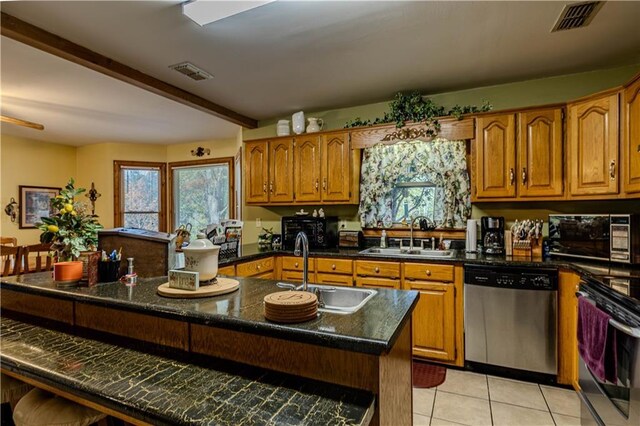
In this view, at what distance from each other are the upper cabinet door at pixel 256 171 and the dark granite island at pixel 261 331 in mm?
2377

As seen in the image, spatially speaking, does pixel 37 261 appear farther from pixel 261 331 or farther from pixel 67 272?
pixel 261 331

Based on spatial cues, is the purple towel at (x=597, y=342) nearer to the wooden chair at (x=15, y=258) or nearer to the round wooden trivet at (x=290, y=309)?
the round wooden trivet at (x=290, y=309)

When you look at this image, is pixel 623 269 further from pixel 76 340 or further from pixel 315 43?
pixel 76 340

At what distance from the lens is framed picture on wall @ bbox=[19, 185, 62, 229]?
17.4ft

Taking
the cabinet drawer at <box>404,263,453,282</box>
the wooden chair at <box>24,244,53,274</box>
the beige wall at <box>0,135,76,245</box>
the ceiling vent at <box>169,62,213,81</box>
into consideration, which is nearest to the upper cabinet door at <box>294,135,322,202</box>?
the ceiling vent at <box>169,62,213,81</box>

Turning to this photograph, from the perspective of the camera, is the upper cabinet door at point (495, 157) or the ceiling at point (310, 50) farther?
the upper cabinet door at point (495, 157)

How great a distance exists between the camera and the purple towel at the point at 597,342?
65.7 inches

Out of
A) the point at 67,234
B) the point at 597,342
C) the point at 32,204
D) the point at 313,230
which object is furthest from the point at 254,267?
the point at 32,204

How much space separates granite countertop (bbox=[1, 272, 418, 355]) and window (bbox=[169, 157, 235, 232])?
149 inches

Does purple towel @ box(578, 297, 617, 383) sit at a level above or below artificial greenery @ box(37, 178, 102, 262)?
below

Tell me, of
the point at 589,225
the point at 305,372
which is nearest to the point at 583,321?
the point at 589,225

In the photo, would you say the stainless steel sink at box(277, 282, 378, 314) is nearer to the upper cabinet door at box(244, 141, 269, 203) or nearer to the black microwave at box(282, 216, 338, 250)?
the black microwave at box(282, 216, 338, 250)

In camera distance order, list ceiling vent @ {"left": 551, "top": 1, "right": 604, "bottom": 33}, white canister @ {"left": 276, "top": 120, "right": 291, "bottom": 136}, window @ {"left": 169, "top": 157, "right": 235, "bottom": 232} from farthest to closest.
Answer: window @ {"left": 169, "top": 157, "right": 235, "bottom": 232}, white canister @ {"left": 276, "top": 120, "right": 291, "bottom": 136}, ceiling vent @ {"left": 551, "top": 1, "right": 604, "bottom": 33}

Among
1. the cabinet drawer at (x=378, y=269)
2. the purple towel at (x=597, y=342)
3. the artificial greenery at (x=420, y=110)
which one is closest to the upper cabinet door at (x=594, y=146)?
the artificial greenery at (x=420, y=110)
